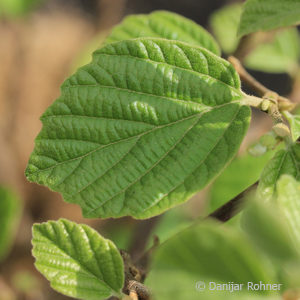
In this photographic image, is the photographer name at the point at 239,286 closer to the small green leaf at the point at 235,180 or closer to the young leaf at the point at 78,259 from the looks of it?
the young leaf at the point at 78,259

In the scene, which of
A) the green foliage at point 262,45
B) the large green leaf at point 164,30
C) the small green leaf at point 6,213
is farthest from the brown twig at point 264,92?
the small green leaf at point 6,213

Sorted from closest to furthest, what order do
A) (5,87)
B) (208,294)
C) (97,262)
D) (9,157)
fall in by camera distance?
(208,294), (97,262), (9,157), (5,87)

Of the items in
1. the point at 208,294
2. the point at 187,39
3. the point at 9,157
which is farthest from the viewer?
the point at 9,157

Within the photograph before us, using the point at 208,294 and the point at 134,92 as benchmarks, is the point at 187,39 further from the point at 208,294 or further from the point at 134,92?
the point at 208,294

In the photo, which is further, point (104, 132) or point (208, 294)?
point (104, 132)

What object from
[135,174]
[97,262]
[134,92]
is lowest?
[97,262]

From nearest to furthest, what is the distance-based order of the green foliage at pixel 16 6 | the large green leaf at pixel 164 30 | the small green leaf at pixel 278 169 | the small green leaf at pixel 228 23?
1. the small green leaf at pixel 278 169
2. the large green leaf at pixel 164 30
3. the small green leaf at pixel 228 23
4. the green foliage at pixel 16 6

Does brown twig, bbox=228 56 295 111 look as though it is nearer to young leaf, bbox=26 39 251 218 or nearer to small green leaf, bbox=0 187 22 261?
young leaf, bbox=26 39 251 218

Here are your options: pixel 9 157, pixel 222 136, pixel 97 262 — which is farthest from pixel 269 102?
pixel 9 157
